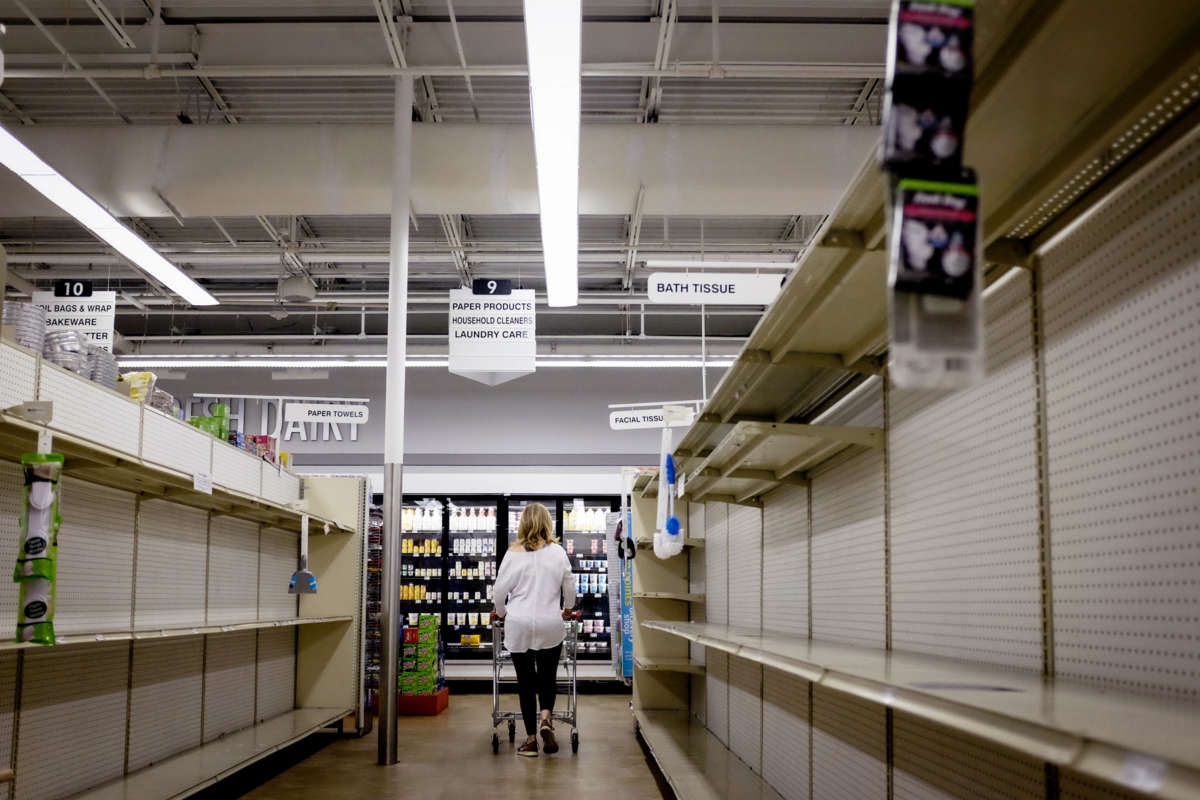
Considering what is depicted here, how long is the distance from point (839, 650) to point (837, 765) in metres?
0.90

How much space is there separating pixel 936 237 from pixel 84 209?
271 inches

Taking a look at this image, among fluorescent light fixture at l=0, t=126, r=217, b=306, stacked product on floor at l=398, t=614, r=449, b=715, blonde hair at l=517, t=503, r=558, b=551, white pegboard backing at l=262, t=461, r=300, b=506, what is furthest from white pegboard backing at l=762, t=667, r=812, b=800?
stacked product on floor at l=398, t=614, r=449, b=715

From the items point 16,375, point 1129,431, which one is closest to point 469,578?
point 16,375

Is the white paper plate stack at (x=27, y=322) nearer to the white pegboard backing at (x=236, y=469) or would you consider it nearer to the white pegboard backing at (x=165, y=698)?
the white pegboard backing at (x=236, y=469)

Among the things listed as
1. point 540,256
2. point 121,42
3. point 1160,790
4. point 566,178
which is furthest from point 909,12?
point 540,256

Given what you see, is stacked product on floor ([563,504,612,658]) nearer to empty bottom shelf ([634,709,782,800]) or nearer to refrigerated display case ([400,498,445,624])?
refrigerated display case ([400,498,445,624])

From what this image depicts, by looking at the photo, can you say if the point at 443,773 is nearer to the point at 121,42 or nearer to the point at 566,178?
the point at 566,178

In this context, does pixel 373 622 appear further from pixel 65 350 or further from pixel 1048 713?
pixel 1048 713

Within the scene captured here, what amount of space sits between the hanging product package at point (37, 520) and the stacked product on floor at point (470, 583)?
9.92 metres

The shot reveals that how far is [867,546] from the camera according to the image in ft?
13.3

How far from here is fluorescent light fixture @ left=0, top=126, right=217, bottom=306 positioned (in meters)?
6.21

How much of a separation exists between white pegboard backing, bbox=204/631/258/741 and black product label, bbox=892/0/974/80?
637cm

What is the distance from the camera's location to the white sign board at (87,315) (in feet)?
31.9

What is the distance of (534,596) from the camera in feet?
25.9
